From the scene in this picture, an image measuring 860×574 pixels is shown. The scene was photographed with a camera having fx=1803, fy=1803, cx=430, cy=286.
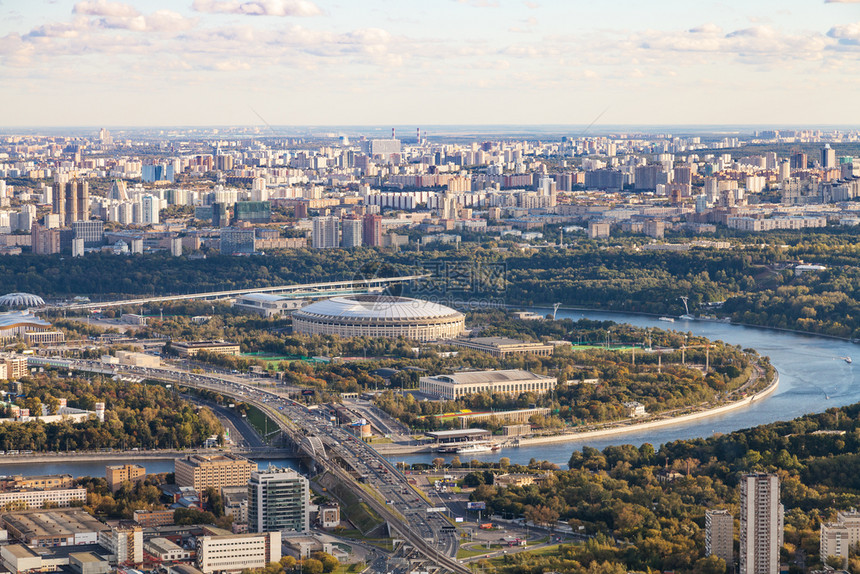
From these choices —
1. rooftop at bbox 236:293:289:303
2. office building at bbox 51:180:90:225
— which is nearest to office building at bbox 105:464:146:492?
rooftop at bbox 236:293:289:303

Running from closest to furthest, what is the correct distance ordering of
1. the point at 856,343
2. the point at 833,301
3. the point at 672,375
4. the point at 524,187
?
1. the point at 672,375
2. the point at 856,343
3. the point at 833,301
4. the point at 524,187

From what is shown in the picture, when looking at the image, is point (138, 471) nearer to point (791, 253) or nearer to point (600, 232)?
point (791, 253)

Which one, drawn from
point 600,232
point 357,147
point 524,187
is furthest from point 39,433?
point 357,147

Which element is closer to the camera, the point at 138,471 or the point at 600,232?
the point at 138,471

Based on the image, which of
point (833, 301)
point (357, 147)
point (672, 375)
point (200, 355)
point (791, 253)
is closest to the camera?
point (672, 375)

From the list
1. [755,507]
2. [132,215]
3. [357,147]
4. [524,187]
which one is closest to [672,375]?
[755,507]
